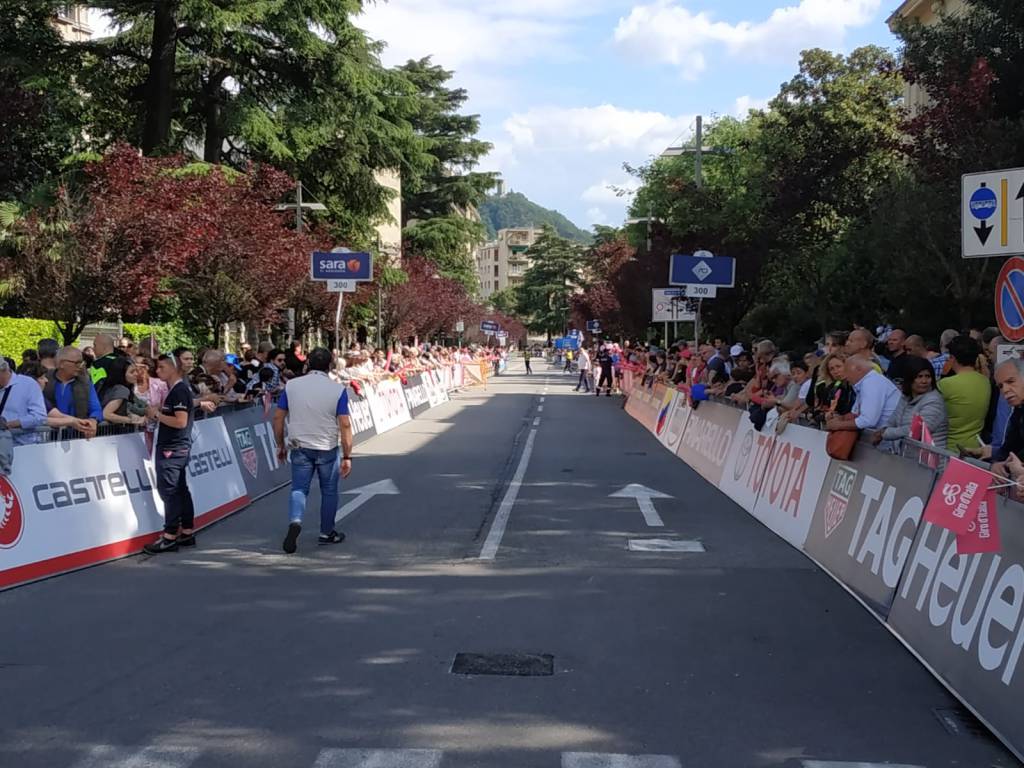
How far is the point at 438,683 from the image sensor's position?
19.3ft

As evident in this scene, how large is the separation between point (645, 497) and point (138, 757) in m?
9.22

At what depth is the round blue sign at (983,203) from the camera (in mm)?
7828

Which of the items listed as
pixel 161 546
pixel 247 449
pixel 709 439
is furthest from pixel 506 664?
pixel 709 439

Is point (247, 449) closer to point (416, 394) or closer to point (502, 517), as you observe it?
point (502, 517)

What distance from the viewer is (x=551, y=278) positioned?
5595 inches

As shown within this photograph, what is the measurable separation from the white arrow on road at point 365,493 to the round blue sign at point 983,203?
691 cm

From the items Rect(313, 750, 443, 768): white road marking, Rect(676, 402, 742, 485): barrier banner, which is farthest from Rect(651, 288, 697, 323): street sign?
Rect(313, 750, 443, 768): white road marking

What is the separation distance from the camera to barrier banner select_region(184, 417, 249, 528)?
37.5 feet

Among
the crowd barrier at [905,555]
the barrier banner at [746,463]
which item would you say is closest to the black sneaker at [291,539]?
the crowd barrier at [905,555]

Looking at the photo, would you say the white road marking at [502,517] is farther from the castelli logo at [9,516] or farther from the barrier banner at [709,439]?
the castelli logo at [9,516]

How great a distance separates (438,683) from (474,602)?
1.98 metres

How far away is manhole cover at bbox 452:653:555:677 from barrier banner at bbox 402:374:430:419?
2200cm

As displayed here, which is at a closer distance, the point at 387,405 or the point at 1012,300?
the point at 1012,300

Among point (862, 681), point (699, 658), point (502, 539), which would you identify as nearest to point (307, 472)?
point (502, 539)
